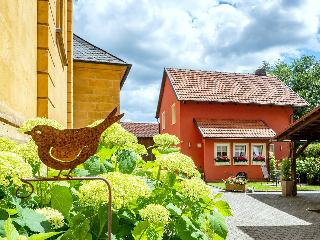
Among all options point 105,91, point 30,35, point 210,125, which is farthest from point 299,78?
point 30,35

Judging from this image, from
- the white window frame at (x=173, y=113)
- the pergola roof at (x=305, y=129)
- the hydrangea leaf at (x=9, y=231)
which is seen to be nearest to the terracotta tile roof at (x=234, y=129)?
the white window frame at (x=173, y=113)

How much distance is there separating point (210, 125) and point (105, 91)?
49.6 ft

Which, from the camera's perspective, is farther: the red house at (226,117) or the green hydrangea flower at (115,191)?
the red house at (226,117)

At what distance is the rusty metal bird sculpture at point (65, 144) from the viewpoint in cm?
124

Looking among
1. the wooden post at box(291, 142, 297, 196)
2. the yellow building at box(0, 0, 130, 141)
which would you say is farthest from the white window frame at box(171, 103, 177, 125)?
the yellow building at box(0, 0, 130, 141)

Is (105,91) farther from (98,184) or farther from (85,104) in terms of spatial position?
(98,184)

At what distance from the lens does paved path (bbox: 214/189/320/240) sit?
8875 millimetres

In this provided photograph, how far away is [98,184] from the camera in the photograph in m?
1.33

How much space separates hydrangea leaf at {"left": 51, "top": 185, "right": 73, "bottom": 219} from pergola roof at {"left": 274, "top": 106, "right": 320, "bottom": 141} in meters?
11.8

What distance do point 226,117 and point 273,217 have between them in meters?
14.7

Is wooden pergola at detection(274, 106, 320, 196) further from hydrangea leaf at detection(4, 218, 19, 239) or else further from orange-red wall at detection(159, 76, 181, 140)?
hydrangea leaf at detection(4, 218, 19, 239)

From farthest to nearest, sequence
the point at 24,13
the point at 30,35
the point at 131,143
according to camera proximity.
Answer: the point at 30,35
the point at 24,13
the point at 131,143

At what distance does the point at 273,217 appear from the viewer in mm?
11227

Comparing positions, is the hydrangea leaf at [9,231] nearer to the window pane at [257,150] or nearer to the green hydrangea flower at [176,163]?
the green hydrangea flower at [176,163]
